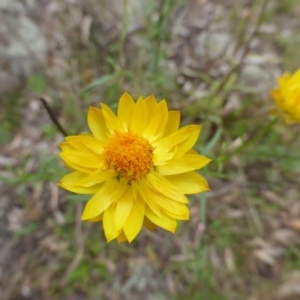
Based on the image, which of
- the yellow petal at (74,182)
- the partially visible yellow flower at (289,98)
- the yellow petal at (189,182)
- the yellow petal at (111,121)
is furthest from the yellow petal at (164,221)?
the partially visible yellow flower at (289,98)

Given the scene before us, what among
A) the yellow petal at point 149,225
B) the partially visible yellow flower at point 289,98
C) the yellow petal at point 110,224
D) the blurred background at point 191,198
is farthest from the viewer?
the blurred background at point 191,198

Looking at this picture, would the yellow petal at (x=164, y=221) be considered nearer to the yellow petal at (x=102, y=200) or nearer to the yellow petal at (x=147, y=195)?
the yellow petal at (x=147, y=195)

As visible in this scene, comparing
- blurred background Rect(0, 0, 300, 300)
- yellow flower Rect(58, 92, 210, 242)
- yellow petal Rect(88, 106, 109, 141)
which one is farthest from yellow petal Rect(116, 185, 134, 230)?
blurred background Rect(0, 0, 300, 300)

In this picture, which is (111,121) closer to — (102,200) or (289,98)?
(102,200)

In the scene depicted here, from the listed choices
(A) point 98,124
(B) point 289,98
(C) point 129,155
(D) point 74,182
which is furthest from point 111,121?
(B) point 289,98

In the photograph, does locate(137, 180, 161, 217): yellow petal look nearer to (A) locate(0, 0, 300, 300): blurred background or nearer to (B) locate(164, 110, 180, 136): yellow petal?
(B) locate(164, 110, 180, 136): yellow petal

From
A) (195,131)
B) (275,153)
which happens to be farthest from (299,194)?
(195,131)

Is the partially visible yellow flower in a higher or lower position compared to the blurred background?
higher
